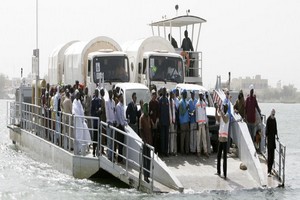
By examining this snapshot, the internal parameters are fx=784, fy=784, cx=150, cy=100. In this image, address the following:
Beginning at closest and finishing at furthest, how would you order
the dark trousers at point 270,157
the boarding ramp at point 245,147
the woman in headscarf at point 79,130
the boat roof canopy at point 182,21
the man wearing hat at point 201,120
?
the boarding ramp at point 245,147 → the dark trousers at point 270,157 → the woman in headscarf at point 79,130 → the man wearing hat at point 201,120 → the boat roof canopy at point 182,21

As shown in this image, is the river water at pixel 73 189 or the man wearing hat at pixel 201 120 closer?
the river water at pixel 73 189

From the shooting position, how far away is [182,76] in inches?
1108

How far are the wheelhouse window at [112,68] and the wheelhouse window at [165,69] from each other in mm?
952

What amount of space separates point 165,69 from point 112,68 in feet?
6.29

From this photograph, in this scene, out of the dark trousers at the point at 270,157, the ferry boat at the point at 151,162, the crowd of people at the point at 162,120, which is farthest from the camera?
the dark trousers at the point at 270,157

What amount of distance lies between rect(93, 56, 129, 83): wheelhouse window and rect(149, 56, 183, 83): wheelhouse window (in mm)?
952

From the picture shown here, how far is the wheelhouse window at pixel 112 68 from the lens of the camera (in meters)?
27.3

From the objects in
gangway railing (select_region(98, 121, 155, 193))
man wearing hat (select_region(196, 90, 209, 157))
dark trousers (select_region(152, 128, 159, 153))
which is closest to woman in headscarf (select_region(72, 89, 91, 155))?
gangway railing (select_region(98, 121, 155, 193))

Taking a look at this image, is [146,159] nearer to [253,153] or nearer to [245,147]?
[253,153]

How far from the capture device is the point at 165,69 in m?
27.9

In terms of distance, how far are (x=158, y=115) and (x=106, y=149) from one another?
160 centimetres

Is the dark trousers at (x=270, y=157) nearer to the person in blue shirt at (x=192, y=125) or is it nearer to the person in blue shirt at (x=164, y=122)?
the person in blue shirt at (x=192, y=125)

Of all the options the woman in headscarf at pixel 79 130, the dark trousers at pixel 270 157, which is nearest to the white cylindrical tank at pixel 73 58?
the woman in headscarf at pixel 79 130

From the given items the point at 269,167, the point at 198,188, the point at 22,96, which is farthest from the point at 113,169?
the point at 22,96
